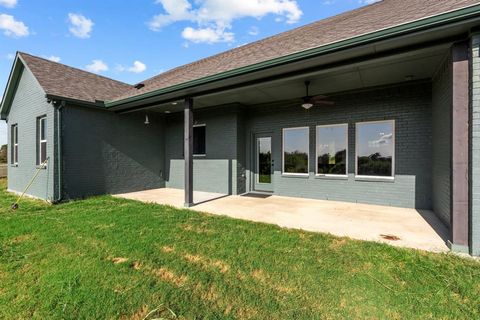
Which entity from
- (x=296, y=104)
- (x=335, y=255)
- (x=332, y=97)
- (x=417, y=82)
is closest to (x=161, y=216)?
(x=335, y=255)

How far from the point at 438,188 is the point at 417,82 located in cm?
270

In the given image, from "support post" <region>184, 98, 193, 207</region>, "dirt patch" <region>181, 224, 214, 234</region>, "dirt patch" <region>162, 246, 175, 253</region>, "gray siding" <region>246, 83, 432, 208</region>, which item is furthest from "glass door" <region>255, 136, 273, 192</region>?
"dirt patch" <region>162, 246, 175, 253</region>

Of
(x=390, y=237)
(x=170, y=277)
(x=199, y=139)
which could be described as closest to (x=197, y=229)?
(x=170, y=277)

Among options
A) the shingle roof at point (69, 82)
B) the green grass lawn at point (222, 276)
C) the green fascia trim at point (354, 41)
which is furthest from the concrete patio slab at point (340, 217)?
the shingle roof at point (69, 82)

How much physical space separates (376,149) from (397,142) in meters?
0.52

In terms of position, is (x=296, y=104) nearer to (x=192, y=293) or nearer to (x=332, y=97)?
(x=332, y=97)

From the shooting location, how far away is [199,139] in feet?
31.5

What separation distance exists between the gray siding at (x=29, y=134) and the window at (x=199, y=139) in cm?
459

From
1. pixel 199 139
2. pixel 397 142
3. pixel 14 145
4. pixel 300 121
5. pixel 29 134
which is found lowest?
pixel 397 142

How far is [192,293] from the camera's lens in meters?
2.56

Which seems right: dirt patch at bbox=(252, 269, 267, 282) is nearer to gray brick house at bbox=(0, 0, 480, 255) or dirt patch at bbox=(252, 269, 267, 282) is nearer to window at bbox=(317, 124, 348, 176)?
gray brick house at bbox=(0, 0, 480, 255)

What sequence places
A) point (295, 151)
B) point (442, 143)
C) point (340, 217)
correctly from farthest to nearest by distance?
A: point (295, 151) < point (340, 217) < point (442, 143)

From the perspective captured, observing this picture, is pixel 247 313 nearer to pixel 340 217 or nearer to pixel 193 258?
pixel 193 258

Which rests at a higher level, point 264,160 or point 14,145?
point 14,145
